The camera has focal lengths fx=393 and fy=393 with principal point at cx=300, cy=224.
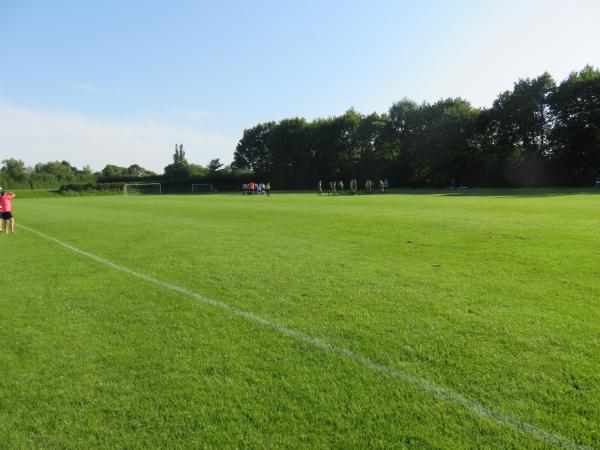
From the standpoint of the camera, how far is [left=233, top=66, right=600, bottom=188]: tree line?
167 feet

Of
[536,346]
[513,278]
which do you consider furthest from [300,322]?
[513,278]

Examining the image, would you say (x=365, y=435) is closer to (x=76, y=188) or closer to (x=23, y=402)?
(x=23, y=402)

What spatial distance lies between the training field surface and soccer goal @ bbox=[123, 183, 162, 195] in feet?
259

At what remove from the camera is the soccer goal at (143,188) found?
8219 cm

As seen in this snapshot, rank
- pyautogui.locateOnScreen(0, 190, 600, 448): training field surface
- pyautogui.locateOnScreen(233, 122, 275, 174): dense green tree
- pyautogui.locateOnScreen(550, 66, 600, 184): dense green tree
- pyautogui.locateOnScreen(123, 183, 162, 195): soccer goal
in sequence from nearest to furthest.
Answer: pyautogui.locateOnScreen(0, 190, 600, 448): training field surface, pyautogui.locateOnScreen(550, 66, 600, 184): dense green tree, pyautogui.locateOnScreen(123, 183, 162, 195): soccer goal, pyautogui.locateOnScreen(233, 122, 275, 174): dense green tree

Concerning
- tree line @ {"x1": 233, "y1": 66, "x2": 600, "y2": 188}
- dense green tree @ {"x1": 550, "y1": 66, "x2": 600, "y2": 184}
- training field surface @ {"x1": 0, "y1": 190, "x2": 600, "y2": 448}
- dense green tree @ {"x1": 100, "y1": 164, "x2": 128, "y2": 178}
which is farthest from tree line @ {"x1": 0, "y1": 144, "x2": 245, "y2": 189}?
training field surface @ {"x1": 0, "y1": 190, "x2": 600, "y2": 448}

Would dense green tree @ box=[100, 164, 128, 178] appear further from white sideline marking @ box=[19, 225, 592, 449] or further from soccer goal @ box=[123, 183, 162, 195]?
white sideline marking @ box=[19, 225, 592, 449]

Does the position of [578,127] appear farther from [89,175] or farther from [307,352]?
[89,175]

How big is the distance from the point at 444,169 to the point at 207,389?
6297cm

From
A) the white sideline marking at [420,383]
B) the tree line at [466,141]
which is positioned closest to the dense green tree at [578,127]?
the tree line at [466,141]

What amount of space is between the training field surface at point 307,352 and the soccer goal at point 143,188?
259 ft

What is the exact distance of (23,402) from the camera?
11.6 ft

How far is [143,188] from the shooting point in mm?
86000

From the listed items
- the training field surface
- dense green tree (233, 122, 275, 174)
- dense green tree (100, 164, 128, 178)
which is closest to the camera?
the training field surface
